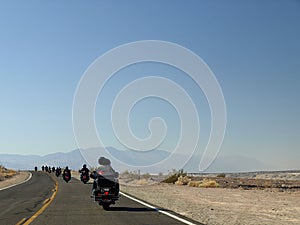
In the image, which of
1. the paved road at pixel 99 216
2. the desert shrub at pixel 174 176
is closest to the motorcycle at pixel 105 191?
the paved road at pixel 99 216

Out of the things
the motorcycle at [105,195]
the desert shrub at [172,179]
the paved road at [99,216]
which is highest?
the desert shrub at [172,179]

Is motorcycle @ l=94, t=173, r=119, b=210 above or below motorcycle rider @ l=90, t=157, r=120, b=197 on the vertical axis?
below

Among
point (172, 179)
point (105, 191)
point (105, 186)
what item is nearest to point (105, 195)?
point (105, 191)

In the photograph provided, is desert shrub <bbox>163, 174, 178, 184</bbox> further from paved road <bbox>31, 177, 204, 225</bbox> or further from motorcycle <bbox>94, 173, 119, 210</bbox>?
motorcycle <bbox>94, 173, 119, 210</bbox>

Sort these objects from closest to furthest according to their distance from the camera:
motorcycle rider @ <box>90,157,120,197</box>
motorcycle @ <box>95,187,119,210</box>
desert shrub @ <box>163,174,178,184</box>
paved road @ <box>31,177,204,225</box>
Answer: paved road @ <box>31,177,204,225</box>, motorcycle @ <box>95,187,119,210</box>, motorcycle rider @ <box>90,157,120,197</box>, desert shrub @ <box>163,174,178,184</box>

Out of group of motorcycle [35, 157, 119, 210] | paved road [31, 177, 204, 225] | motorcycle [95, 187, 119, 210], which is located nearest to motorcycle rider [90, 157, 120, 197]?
group of motorcycle [35, 157, 119, 210]

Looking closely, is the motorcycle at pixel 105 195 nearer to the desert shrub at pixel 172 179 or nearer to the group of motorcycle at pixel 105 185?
the group of motorcycle at pixel 105 185

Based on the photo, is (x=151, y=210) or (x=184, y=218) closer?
(x=184, y=218)

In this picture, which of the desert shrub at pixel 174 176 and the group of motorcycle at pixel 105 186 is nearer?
the group of motorcycle at pixel 105 186

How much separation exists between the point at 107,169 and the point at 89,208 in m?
2.02

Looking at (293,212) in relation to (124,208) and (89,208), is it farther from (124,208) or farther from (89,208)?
(89,208)

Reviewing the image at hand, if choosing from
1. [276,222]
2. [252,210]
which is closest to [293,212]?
[252,210]

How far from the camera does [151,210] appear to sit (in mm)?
18781

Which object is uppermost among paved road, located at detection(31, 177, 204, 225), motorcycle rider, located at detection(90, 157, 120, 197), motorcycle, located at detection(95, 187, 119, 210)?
motorcycle rider, located at detection(90, 157, 120, 197)
